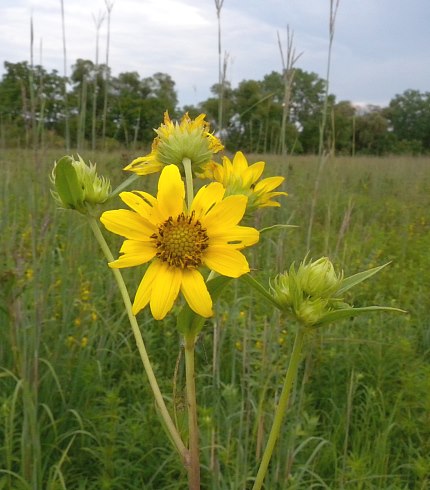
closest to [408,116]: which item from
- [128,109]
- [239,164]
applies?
[128,109]

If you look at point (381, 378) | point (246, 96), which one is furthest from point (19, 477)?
point (246, 96)

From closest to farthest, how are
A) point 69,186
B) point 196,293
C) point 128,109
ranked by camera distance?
point 196,293, point 69,186, point 128,109

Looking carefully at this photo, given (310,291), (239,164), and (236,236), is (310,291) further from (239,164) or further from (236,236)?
(239,164)

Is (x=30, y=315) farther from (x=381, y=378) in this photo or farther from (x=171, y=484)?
(x=381, y=378)

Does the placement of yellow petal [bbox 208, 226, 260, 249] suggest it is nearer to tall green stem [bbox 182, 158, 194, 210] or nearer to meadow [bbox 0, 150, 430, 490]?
tall green stem [bbox 182, 158, 194, 210]

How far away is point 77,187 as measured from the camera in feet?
2.48

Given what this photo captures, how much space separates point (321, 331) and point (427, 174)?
16.4ft

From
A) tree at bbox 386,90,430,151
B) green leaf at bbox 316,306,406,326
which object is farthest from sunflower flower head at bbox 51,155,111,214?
tree at bbox 386,90,430,151

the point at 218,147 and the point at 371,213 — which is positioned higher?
the point at 218,147

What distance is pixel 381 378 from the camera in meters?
1.90

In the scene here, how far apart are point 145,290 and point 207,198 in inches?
5.8

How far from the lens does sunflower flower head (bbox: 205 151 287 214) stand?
2.76 ft

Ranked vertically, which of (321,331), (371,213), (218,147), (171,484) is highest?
(218,147)

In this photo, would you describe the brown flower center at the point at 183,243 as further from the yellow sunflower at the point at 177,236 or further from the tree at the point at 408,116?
the tree at the point at 408,116
